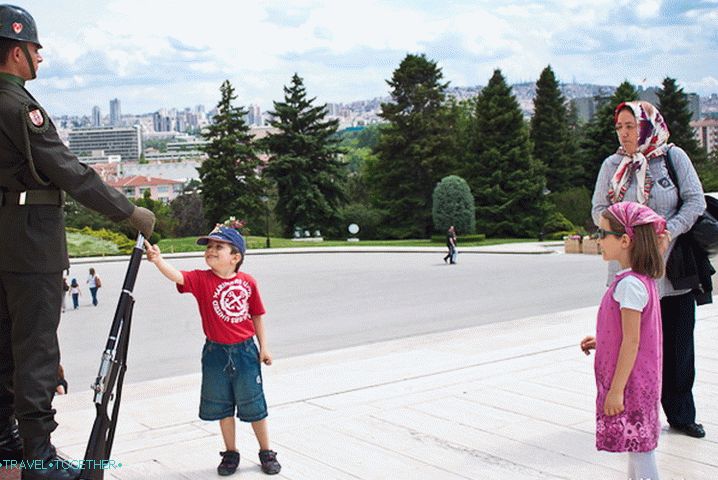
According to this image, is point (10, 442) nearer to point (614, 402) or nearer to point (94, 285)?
point (614, 402)

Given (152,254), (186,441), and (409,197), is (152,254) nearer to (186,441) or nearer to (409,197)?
(186,441)

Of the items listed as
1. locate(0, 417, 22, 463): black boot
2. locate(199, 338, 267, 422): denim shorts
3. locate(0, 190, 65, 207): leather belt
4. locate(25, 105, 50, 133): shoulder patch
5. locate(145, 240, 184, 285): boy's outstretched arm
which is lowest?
locate(0, 417, 22, 463): black boot

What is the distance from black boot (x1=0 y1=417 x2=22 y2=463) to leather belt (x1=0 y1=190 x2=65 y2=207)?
3.76 ft

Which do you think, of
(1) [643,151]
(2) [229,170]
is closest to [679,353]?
(1) [643,151]

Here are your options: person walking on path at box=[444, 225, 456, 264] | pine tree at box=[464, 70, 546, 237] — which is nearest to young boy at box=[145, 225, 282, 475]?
person walking on path at box=[444, 225, 456, 264]

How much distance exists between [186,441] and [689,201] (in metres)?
3.32

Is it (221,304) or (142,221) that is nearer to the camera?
(142,221)

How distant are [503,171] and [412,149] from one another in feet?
17.6

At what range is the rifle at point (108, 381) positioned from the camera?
401 cm

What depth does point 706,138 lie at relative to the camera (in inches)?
6870

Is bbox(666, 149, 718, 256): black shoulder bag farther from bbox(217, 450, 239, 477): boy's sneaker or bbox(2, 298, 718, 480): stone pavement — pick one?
bbox(217, 450, 239, 477): boy's sneaker

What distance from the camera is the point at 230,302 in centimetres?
486

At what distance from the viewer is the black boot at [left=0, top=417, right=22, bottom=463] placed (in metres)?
4.64

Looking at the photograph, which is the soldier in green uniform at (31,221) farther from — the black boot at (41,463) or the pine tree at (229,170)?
the pine tree at (229,170)
